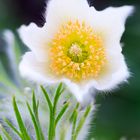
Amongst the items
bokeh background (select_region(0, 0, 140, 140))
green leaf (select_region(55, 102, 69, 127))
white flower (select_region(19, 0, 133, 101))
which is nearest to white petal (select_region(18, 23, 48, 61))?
white flower (select_region(19, 0, 133, 101))

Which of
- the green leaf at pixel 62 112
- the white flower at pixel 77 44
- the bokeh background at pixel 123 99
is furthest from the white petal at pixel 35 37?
the bokeh background at pixel 123 99

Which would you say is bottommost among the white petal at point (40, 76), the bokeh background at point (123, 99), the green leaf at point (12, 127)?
the green leaf at point (12, 127)

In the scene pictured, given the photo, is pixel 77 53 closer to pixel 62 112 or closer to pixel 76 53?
→ pixel 76 53

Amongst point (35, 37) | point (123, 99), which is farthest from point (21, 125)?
point (123, 99)

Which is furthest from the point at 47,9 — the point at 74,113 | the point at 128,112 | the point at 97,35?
the point at 128,112

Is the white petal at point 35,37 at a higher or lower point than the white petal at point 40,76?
higher

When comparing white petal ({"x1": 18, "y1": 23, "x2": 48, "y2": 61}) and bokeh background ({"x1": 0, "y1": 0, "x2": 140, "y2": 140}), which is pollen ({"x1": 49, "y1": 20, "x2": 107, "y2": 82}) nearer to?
white petal ({"x1": 18, "y1": 23, "x2": 48, "y2": 61})

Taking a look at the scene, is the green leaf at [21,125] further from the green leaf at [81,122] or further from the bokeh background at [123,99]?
the bokeh background at [123,99]

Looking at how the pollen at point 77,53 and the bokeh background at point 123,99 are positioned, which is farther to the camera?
the bokeh background at point 123,99

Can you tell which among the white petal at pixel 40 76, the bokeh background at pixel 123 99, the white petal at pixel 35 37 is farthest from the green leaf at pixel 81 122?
the bokeh background at pixel 123 99
